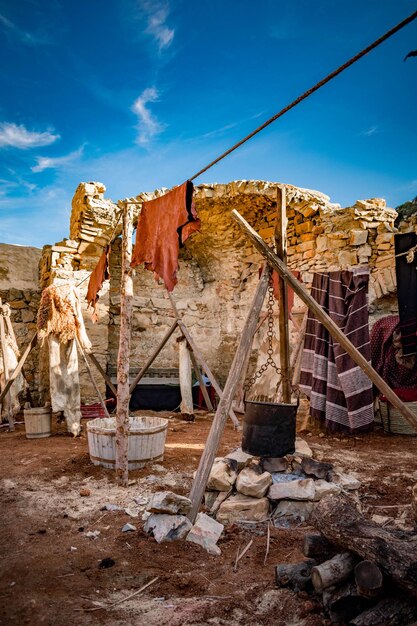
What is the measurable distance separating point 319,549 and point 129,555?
112cm

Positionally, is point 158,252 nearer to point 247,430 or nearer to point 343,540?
point 247,430

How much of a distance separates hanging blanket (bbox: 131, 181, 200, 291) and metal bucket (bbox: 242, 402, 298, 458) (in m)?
1.46

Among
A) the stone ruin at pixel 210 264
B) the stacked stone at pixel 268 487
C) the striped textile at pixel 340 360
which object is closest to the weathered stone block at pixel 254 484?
the stacked stone at pixel 268 487

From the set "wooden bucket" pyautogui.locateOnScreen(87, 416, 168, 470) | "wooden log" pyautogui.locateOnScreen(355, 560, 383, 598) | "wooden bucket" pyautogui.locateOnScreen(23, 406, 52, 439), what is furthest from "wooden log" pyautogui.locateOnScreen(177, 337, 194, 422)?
"wooden log" pyautogui.locateOnScreen(355, 560, 383, 598)

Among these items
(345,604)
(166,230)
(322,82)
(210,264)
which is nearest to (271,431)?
(345,604)

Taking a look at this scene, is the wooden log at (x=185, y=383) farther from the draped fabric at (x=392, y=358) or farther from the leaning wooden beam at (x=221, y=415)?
the leaning wooden beam at (x=221, y=415)

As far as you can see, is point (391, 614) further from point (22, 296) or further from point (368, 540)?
point (22, 296)

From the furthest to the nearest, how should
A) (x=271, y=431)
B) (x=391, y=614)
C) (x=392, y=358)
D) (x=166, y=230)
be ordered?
(x=392, y=358)
(x=166, y=230)
(x=271, y=431)
(x=391, y=614)

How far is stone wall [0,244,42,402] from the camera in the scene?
26.0ft

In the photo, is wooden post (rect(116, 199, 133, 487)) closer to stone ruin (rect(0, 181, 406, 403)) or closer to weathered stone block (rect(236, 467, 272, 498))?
weathered stone block (rect(236, 467, 272, 498))

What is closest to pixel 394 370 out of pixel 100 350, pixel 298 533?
pixel 298 533

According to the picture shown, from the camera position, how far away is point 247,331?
3.14m

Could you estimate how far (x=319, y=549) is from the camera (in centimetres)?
194

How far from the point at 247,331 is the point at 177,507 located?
4.66ft
